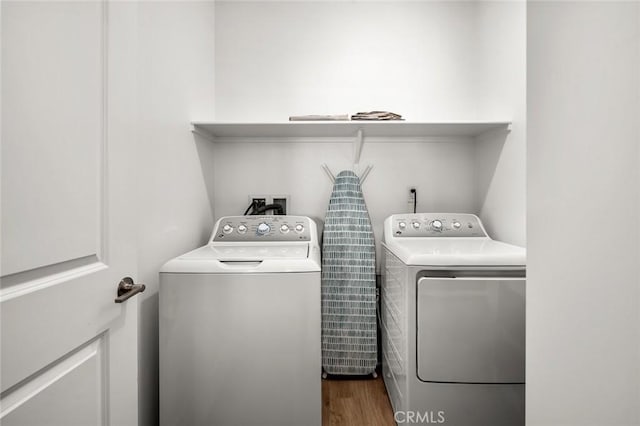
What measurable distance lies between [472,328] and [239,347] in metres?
0.97

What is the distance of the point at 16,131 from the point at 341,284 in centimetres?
156

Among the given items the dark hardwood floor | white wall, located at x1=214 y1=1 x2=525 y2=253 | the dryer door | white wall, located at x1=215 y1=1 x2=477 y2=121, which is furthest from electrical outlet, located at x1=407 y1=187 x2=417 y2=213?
the dark hardwood floor

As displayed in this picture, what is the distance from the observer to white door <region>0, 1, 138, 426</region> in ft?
1.70

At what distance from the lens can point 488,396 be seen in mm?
1239

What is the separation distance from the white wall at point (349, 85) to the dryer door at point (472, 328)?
899mm

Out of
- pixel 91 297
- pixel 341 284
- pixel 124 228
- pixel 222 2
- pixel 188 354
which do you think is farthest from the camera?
pixel 222 2

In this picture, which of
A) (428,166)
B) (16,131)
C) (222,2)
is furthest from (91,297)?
(222,2)

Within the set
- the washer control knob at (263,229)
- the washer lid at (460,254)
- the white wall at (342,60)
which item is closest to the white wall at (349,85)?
the white wall at (342,60)

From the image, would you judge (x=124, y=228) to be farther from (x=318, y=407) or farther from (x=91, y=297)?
(x=318, y=407)

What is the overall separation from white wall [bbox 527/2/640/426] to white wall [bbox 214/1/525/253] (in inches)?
56.1

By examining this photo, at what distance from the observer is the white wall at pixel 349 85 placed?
81.0 inches

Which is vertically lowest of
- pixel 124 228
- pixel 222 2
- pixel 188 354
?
pixel 188 354

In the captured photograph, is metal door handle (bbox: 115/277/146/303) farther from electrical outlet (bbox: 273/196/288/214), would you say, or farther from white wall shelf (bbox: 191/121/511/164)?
electrical outlet (bbox: 273/196/288/214)

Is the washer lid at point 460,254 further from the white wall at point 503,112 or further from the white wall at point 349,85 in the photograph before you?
the white wall at point 349,85
